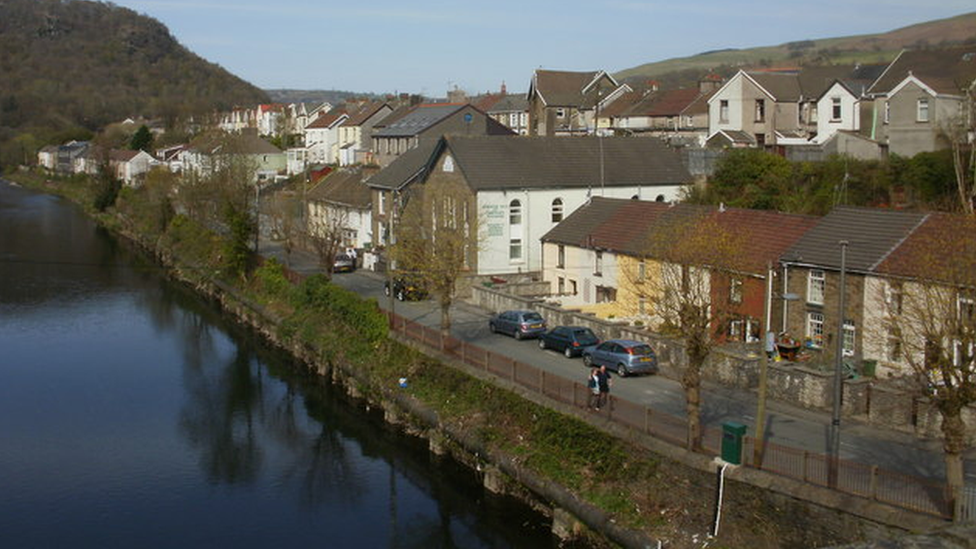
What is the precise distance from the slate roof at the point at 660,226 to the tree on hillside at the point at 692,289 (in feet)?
3.15

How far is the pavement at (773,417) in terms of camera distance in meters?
18.3

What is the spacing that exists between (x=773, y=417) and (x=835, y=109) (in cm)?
2936

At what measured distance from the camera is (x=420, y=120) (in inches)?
2414

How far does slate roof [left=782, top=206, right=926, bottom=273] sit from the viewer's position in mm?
23562

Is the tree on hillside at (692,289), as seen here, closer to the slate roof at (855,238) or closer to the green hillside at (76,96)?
the slate roof at (855,238)

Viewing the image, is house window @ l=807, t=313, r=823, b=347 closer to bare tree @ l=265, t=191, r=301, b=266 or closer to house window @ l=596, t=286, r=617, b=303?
house window @ l=596, t=286, r=617, b=303

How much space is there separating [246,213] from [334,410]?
67.9 ft

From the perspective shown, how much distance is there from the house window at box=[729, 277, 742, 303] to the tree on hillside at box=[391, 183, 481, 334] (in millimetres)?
8333

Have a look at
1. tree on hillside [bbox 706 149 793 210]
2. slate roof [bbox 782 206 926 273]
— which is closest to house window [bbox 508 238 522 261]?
tree on hillside [bbox 706 149 793 210]

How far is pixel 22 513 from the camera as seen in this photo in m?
21.4

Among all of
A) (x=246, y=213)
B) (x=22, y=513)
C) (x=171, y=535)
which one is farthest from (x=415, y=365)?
(x=246, y=213)

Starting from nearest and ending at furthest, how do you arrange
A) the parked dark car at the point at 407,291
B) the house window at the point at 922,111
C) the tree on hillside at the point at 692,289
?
1. the tree on hillside at the point at 692,289
2. the parked dark car at the point at 407,291
3. the house window at the point at 922,111

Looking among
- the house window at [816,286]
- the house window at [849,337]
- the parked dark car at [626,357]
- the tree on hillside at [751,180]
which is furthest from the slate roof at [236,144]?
the house window at [849,337]

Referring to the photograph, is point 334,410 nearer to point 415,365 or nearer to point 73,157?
point 415,365
